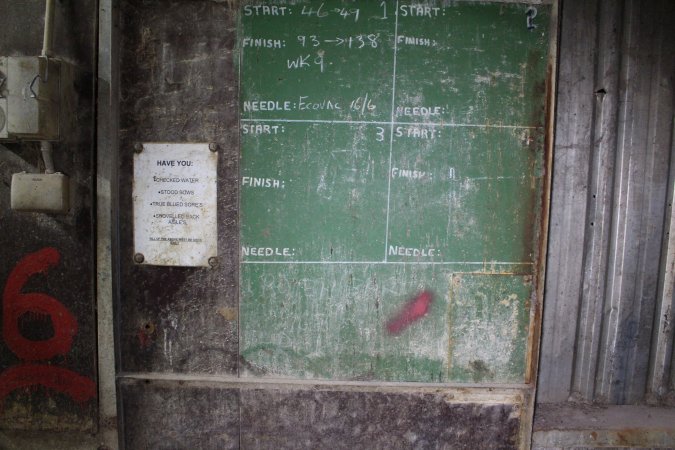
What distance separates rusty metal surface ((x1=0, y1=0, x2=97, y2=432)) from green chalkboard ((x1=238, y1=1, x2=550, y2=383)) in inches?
35.6

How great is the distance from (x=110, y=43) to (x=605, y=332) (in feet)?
11.3

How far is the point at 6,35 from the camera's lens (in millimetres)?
2178

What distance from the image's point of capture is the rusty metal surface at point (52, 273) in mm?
2197

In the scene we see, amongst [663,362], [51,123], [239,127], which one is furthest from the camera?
[663,362]

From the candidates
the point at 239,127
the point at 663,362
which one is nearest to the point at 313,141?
the point at 239,127

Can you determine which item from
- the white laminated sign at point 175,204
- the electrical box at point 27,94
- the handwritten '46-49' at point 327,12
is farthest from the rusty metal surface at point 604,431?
the electrical box at point 27,94

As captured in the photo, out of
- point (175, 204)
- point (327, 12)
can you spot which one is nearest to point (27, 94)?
point (175, 204)

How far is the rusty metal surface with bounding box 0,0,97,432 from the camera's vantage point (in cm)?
220

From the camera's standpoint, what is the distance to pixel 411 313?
2.39m

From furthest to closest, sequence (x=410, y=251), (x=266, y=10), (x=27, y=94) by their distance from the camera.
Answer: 1. (x=410, y=251)
2. (x=266, y=10)
3. (x=27, y=94)

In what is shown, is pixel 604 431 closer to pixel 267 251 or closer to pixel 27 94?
pixel 267 251

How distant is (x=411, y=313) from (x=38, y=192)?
87.5 inches

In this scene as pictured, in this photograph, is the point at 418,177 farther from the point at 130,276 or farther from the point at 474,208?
the point at 130,276

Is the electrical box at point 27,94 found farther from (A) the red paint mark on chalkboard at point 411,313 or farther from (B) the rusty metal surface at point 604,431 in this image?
(B) the rusty metal surface at point 604,431
